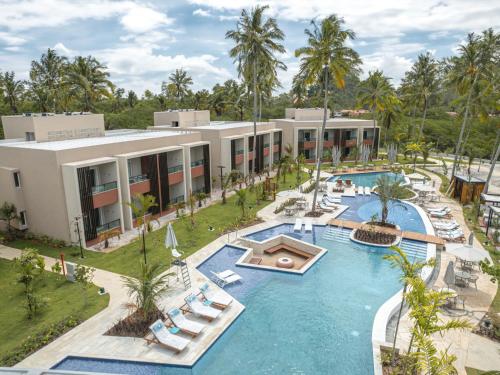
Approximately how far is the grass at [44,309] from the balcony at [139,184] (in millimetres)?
8886

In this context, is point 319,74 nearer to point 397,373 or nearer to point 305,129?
point 397,373

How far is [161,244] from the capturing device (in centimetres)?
2331

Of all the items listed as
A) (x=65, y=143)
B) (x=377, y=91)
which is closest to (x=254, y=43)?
(x=65, y=143)

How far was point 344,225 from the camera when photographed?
88.7 feet

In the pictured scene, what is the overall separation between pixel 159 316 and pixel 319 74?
21349 mm

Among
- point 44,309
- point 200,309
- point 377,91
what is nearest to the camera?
point 200,309

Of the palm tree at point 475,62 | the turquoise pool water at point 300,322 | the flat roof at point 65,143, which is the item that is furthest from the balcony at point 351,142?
the turquoise pool water at point 300,322

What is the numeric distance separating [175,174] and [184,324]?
60.7 feet

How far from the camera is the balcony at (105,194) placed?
23.0 meters

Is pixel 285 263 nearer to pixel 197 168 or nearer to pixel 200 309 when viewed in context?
pixel 200 309

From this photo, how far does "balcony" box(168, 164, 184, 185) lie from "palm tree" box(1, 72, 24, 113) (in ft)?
139

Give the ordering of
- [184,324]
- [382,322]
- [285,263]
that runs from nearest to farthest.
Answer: [184,324] < [382,322] < [285,263]

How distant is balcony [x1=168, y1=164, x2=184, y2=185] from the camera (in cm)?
3016

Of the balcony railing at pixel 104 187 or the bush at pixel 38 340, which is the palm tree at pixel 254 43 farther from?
the bush at pixel 38 340
